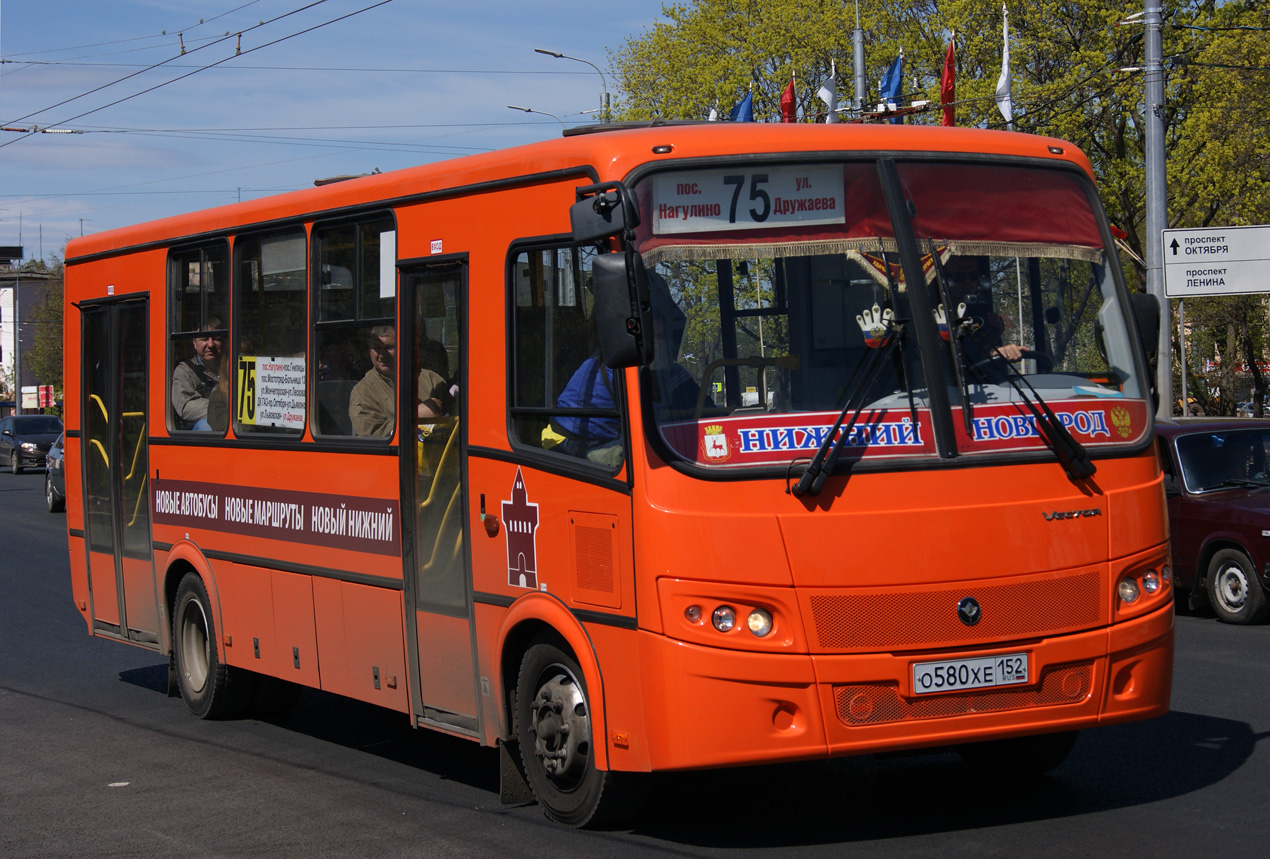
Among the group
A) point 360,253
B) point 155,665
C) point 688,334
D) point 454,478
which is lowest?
point 155,665

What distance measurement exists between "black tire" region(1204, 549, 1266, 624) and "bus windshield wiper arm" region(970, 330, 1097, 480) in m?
7.02

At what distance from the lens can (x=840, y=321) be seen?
229 inches

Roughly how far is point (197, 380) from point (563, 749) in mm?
4335

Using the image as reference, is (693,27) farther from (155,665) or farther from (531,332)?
(531,332)

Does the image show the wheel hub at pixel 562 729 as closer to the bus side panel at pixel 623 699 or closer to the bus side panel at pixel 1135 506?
the bus side panel at pixel 623 699

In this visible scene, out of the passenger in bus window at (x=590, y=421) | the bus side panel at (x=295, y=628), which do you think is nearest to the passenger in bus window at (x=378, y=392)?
the bus side panel at (x=295, y=628)

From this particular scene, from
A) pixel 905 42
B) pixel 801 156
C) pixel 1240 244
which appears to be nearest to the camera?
pixel 801 156

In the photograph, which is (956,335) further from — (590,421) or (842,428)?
(590,421)

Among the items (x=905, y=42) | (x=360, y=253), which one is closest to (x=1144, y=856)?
(x=360, y=253)

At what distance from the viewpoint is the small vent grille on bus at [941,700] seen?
18.0ft

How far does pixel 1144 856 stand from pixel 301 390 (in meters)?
4.96

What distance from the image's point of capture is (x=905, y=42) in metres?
44.4

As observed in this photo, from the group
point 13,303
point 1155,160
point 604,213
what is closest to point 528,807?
point 604,213

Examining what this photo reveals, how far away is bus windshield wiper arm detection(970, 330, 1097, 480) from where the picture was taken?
19.1 feet
